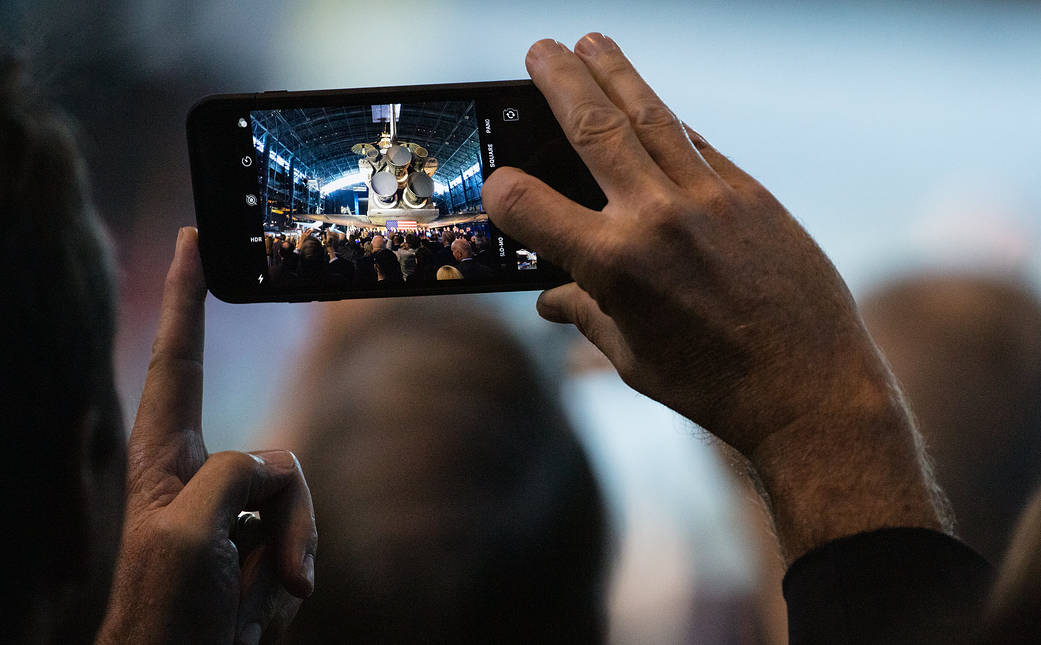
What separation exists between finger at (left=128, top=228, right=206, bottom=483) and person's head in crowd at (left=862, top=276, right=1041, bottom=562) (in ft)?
2.27

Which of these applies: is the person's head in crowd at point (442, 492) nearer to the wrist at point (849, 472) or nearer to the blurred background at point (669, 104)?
the blurred background at point (669, 104)

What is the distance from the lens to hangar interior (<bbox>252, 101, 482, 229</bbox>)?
46 centimetres

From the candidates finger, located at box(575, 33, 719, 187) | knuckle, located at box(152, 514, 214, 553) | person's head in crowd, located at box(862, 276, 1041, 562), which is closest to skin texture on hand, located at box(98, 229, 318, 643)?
knuckle, located at box(152, 514, 214, 553)

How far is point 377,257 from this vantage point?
1.53 feet

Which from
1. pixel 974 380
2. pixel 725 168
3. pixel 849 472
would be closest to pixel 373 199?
pixel 725 168

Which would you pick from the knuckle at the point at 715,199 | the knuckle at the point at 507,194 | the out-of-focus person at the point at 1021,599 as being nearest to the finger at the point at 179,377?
the knuckle at the point at 507,194

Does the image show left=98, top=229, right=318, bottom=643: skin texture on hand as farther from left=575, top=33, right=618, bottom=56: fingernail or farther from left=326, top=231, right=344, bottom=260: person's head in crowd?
left=575, top=33, right=618, bottom=56: fingernail

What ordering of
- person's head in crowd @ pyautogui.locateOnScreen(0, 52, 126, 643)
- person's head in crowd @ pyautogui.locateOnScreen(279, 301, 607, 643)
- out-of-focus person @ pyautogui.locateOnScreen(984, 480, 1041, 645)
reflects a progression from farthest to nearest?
person's head in crowd @ pyautogui.locateOnScreen(279, 301, 607, 643) < person's head in crowd @ pyautogui.locateOnScreen(0, 52, 126, 643) < out-of-focus person @ pyautogui.locateOnScreen(984, 480, 1041, 645)

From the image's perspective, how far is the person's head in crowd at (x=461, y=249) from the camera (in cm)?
46

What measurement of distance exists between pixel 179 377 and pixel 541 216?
322mm

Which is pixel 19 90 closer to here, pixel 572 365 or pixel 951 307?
pixel 572 365

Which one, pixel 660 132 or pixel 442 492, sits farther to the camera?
pixel 442 492

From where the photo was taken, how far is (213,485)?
398mm

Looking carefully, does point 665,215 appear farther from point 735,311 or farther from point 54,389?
point 54,389
